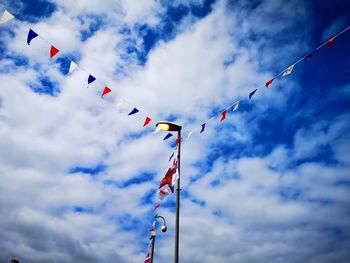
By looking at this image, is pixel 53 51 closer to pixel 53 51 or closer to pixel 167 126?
pixel 53 51

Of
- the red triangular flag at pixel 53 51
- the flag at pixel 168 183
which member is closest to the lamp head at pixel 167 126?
the flag at pixel 168 183

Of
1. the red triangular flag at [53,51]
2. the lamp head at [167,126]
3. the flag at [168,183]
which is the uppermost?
the red triangular flag at [53,51]

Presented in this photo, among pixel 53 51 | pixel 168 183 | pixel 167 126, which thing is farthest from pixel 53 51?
pixel 168 183

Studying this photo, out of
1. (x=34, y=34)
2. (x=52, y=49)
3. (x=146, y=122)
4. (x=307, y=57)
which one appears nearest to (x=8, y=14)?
(x=34, y=34)

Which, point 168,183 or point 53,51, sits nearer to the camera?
point 53,51

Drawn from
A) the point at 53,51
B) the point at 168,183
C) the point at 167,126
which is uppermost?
the point at 53,51

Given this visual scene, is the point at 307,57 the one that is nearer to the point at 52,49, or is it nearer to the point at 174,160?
the point at 174,160

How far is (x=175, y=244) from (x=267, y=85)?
6.34 meters

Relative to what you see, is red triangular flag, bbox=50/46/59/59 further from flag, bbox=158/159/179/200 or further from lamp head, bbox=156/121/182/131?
flag, bbox=158/159/179/200

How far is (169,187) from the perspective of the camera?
11633 millimetres

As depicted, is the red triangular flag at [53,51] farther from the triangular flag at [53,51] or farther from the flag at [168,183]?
the flag at [168,183]

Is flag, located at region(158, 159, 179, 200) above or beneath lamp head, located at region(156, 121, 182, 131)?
beneath

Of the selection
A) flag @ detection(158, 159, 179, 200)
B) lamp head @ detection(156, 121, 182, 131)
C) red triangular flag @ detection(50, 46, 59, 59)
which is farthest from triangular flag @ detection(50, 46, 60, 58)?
flag @ detection(158, 159, 179, 200)

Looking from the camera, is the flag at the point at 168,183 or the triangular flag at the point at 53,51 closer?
the triangular flag at the point at 53,51
